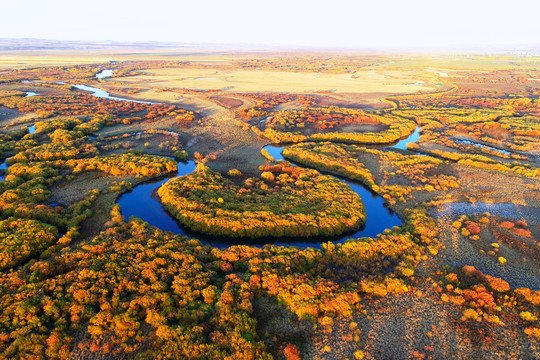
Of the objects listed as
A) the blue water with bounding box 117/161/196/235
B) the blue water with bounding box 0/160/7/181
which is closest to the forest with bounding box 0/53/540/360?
the blue water with bounding box 117/161/196/235

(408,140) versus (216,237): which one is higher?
(408,140)

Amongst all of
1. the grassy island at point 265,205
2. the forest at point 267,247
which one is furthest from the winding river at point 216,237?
the grassy island at point 265,205

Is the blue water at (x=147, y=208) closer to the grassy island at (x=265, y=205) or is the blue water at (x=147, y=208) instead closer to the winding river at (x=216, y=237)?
the winding river at (x=216, y=237)

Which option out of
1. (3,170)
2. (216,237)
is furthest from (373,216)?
(3,170)

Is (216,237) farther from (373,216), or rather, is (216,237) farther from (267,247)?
(373,216)

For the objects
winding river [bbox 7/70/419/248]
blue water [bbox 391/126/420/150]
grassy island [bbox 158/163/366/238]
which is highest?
blue water [bbox 391/126/420/150]

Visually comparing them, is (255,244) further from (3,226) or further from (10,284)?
(3,226)

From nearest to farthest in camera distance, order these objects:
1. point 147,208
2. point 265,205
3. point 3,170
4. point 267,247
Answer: point 267,247 → point 265,205 → point 147,208 → point 3,170

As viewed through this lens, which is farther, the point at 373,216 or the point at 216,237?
the point at 373,216

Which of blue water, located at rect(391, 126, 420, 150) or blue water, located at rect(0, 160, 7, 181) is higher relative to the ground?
blue water, located at rect(391, 126, 420, 150)

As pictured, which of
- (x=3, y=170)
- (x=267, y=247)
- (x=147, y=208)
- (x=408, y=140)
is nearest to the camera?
(x=267, y=247)

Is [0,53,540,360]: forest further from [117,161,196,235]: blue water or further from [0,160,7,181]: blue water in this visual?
[0,160,7,181]: blue water
